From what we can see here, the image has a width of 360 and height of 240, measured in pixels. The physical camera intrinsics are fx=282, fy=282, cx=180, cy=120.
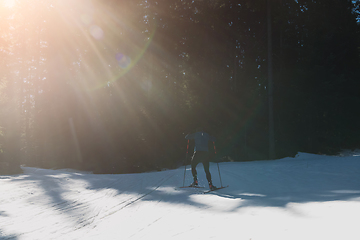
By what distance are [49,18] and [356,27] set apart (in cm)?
3563

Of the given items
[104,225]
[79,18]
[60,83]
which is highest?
[79,18]

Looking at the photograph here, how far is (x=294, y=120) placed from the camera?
102ft

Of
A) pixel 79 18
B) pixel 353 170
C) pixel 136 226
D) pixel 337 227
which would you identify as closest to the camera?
pixel 337 227

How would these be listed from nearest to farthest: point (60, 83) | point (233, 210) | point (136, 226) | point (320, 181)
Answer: point (136, 226) → point (233, 210) → point (320, 181) → point (60, 83)

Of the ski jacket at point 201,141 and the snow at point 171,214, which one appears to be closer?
the snow at point 171,214

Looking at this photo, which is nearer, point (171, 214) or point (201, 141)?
point (171, 214)

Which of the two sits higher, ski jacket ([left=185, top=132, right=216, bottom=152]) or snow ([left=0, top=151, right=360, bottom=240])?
ski jacket ([left=185, top=132, right=216, bottom=152])

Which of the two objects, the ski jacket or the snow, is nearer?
the snow

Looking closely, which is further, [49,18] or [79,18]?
[49,18]

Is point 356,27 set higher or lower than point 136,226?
higher

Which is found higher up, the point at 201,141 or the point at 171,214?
the point at 201,141

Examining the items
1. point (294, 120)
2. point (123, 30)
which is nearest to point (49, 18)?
point (123, 30)

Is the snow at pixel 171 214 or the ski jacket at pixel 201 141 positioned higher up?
the ski jacket at pixel 201 141

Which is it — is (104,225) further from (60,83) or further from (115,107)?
(60,83)
